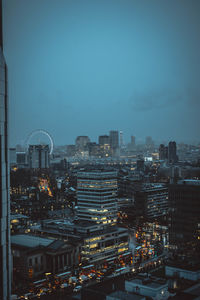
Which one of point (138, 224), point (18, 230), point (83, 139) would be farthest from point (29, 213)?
point (83, 139)

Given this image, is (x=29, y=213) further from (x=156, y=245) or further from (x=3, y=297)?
(x=3, y=297)

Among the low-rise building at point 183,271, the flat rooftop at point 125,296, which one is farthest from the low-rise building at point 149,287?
the low-rise building at point 183,271

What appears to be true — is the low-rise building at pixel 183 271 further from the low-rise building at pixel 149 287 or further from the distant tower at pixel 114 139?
the distant tower at pixel 114 139

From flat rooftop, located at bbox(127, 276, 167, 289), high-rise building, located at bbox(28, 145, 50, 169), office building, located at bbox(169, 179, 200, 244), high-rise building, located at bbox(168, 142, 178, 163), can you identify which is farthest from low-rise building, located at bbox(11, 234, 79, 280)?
high-rise building, located at bbox(28, 145, 50, 169)

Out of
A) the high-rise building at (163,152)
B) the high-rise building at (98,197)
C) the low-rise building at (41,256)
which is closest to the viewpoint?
the low-rise building at (41,256)

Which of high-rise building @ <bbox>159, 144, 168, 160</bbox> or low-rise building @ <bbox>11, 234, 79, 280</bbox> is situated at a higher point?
high-rise building @ <bbox>159, 144, 168, 160</bbox>

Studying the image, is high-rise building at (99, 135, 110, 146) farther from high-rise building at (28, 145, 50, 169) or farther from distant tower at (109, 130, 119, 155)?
high-rise building at (28, 145, 50, 169)

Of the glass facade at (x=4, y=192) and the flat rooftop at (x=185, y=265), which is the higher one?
the glass facade at (x=4, y=192)
